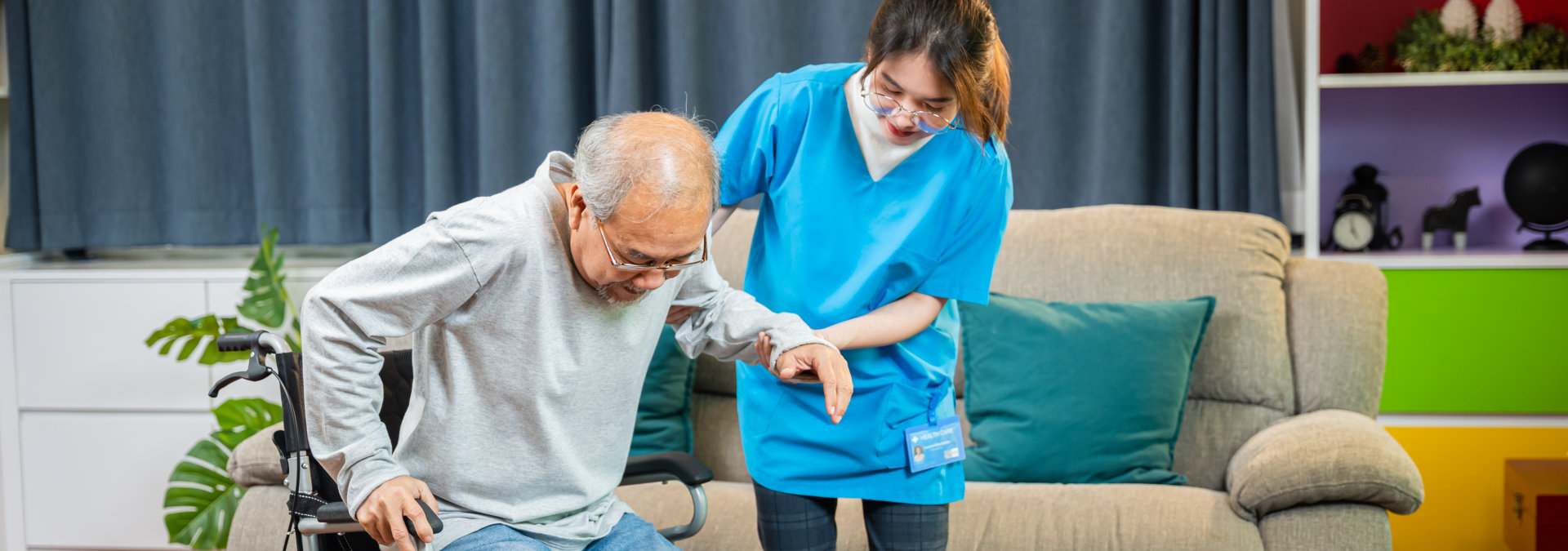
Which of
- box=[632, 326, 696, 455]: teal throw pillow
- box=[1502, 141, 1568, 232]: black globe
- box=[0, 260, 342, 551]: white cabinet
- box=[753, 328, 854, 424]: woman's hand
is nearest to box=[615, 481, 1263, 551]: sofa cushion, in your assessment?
box=[632, 326, 696, 455]: teal throw pillow

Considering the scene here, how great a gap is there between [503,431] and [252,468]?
103 centimetres

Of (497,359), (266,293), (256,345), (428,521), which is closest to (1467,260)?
(497,359)

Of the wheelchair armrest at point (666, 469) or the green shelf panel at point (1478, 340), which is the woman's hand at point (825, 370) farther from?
the green shelf panel at point (1478, 340)

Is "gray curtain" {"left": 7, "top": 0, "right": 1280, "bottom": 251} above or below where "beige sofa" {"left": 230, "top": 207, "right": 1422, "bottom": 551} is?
above

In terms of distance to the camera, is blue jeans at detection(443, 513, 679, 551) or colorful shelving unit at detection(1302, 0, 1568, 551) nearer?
blue jeans at detection(443, 513, 679, 551)

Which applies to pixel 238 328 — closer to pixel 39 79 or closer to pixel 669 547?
pixel 39 79

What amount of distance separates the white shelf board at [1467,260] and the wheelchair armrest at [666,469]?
172cm

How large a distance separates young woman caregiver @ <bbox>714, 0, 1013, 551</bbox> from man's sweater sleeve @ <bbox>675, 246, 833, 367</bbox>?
0.06 m

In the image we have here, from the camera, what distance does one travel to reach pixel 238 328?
2.59m

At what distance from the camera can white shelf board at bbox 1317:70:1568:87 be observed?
8.05 ft

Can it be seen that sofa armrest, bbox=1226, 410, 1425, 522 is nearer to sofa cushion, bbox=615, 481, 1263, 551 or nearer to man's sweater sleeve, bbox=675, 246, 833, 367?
sofa cushion, bbox=615, 481, 1263, 551

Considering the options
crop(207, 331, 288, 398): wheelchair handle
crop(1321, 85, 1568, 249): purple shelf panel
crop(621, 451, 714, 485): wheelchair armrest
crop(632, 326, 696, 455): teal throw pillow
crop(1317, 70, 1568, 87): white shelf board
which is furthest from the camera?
crop(1321, 85, 1568, 249): purple shelf panel

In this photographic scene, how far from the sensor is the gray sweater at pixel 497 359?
1.12 metres

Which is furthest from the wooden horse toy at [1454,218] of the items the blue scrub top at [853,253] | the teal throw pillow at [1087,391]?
the blue scrub top at [853,253]
